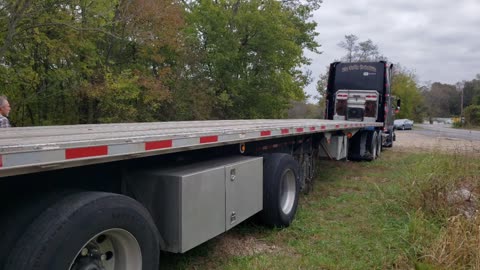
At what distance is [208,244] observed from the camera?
4.96 m

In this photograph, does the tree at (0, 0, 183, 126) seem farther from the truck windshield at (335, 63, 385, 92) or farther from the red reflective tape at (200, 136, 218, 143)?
the red reflective tape at (200, 136, 218, 143)

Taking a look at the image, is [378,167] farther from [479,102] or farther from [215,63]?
[479,102]

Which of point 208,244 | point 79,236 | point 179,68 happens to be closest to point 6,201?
point 79,236

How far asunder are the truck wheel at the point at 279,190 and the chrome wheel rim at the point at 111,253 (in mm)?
2502

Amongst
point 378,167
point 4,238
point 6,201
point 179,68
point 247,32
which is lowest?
point 378,167

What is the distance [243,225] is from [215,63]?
1803cm

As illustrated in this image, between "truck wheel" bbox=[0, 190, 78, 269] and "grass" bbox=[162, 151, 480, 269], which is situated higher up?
"truck wheel" bbox=[0, 190, 78, 269]

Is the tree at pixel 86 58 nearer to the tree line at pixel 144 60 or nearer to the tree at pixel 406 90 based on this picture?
the tree line at pixel 144 60

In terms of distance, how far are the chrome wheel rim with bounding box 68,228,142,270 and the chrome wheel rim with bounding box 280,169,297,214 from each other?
2990 mm

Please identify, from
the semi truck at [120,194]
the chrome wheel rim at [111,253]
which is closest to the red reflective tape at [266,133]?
the semi truck at [120,194]

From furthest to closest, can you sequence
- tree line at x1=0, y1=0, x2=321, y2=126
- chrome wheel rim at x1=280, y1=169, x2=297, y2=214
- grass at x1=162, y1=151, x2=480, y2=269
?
tree line at x1=0, y1=0, x2=321, y2=126 < chrome wheel rim at x1=280, y1=169, x2=297, y2=214 < grass at x1=162, y1=151, x2=480, y2=269

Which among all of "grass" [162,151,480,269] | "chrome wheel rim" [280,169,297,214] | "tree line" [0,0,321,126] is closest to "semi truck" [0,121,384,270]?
"chrome wheel rim" [280,169,297,214]

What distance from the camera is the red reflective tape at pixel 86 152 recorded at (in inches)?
95.5

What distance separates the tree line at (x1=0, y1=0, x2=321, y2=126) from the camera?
41.7 feet
